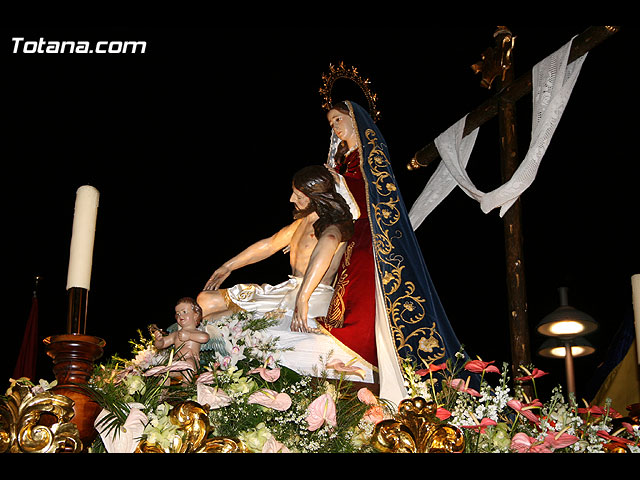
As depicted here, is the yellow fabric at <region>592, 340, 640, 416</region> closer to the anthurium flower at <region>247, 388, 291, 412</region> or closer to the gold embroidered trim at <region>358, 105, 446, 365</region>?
the gold embroidered trim at <region>358, 105, 446, 365</region>

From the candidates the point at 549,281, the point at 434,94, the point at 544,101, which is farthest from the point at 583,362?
the point at 544,101

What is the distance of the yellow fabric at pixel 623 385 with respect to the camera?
15.8 feet

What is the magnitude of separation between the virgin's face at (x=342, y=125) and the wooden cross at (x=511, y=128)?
2.29 ft

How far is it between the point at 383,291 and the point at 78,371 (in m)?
1.51

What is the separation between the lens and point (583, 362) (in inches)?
295

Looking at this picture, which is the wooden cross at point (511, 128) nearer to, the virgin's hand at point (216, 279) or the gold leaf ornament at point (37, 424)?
the virgin's hand at point (216, 279)

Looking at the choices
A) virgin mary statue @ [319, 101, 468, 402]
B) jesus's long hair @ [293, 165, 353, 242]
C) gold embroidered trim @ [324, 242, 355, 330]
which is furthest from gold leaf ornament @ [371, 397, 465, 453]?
jesus's long hair @ [293, 165, 353, 242]

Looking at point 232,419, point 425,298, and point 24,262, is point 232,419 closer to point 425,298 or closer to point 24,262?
point 425,298

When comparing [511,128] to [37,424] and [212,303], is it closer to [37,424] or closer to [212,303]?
[212,303]

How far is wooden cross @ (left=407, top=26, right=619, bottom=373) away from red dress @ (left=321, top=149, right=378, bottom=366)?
2.27 feet

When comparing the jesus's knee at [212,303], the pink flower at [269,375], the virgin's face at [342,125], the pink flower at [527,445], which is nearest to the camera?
the pink flower at [527,445]

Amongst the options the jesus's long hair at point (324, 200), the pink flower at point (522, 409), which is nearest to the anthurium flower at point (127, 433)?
the pink flower at point (522, 409)

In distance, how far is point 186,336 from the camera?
292 cm

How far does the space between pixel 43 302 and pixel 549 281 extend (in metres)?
4.02
